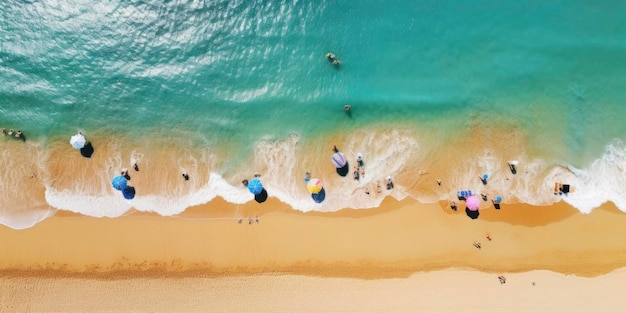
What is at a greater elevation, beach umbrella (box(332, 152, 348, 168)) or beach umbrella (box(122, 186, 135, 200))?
beach umbrella (box(332, 152, 348, 168))

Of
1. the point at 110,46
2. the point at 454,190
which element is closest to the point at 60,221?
the point at 110,46

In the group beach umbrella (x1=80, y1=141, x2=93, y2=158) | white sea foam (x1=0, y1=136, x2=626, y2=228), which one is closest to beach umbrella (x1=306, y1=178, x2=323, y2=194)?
white sea foam (x1=0, y1=136, x2=626, y2=228)

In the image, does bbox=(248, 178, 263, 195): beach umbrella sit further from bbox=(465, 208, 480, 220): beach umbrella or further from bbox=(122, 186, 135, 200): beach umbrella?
bbox=(465, 208, 480, 220): beach umbrella

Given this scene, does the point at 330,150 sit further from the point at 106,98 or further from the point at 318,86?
the point at 106,98

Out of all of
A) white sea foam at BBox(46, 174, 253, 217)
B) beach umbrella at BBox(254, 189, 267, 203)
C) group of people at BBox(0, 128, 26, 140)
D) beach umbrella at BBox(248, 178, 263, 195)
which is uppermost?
group of people at BBox(0, 128, 26, 140)

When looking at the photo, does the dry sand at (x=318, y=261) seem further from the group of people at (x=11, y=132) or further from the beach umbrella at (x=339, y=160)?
the group of people at (x=11, y=132)

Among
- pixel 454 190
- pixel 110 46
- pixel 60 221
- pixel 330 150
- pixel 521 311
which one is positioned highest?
pixel 110 46

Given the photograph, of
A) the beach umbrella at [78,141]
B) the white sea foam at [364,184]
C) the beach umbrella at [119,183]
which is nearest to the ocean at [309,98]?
the white sea foam at [364,184]
